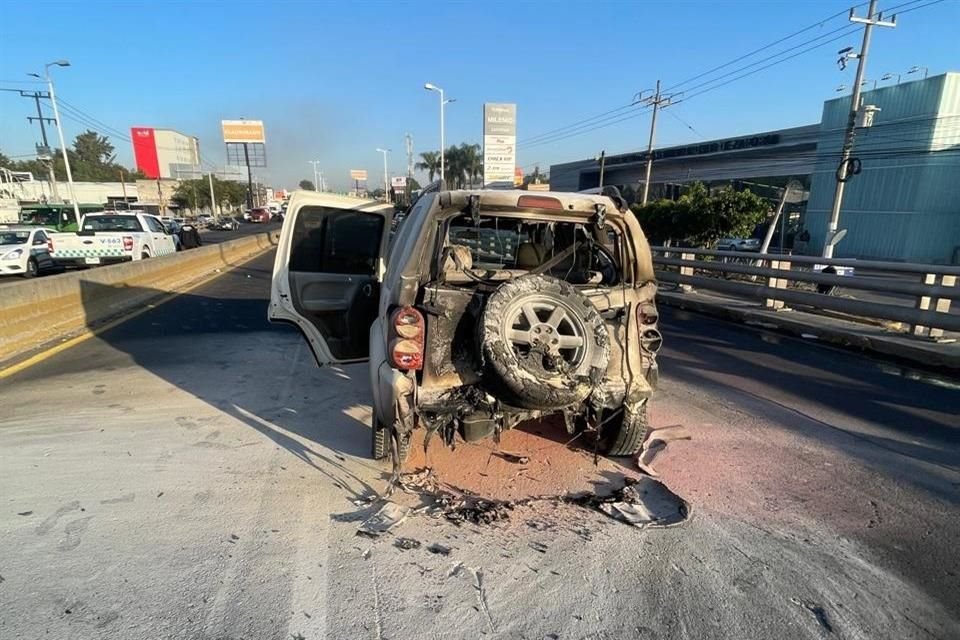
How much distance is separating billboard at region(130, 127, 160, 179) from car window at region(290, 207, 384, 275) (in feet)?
367

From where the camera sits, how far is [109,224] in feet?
54.0

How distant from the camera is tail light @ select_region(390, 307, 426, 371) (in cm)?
320

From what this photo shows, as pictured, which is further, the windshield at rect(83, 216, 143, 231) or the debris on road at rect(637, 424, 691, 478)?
the windshield at rect(83, 216, 143, 231)

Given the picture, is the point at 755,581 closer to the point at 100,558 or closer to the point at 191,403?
the point at 100,558

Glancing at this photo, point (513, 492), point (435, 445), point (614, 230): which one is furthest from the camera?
point (435, 445)

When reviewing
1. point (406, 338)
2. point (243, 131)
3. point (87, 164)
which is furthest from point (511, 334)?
point (87, 164)

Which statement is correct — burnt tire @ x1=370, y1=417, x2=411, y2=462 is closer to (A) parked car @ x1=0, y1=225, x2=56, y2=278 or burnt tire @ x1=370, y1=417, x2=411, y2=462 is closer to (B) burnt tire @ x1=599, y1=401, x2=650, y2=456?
(B) burnt tire @ x1=599, y1=401, x2=650, y2=456

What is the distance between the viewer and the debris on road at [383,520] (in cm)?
302

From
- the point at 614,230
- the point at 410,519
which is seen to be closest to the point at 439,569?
the point at 410,519

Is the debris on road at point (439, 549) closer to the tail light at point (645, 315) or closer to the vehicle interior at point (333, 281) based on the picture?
the tail light at point (645, 315)

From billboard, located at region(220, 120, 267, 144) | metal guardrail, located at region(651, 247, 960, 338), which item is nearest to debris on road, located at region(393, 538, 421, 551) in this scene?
metal guardrail, located at region(651, 247, 960, 338)

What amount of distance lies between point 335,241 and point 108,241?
13.7 m

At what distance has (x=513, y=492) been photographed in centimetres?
350

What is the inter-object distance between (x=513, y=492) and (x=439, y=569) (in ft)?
2.97
